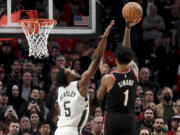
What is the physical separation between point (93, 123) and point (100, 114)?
27 cm

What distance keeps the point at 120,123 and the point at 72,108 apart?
2.17 feet

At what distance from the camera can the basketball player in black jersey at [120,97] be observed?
24.6ft

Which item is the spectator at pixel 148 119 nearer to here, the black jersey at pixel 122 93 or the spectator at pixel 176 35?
the spectator at pixel 176 35

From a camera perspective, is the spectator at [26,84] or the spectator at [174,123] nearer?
the spectator at [174,123]

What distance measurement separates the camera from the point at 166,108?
478 inches

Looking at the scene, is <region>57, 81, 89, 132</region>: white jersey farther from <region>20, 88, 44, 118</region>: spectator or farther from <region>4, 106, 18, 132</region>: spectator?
<region>20, 88, 44, 118</region>: spectator

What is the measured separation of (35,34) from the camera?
10180mm

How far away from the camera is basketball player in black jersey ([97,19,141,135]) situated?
24.6 ft

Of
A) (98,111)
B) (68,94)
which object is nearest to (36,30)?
(98,111)

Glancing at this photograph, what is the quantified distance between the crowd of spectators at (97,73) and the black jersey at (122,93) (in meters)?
3.24

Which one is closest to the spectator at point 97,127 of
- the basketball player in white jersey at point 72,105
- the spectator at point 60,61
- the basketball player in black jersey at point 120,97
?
the spectator at point 60,61

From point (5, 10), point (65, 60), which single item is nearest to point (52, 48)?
point (65, 60)

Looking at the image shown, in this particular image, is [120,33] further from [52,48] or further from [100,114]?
[100,114]

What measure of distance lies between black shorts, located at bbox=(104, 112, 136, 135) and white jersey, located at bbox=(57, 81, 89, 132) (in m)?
0.42
